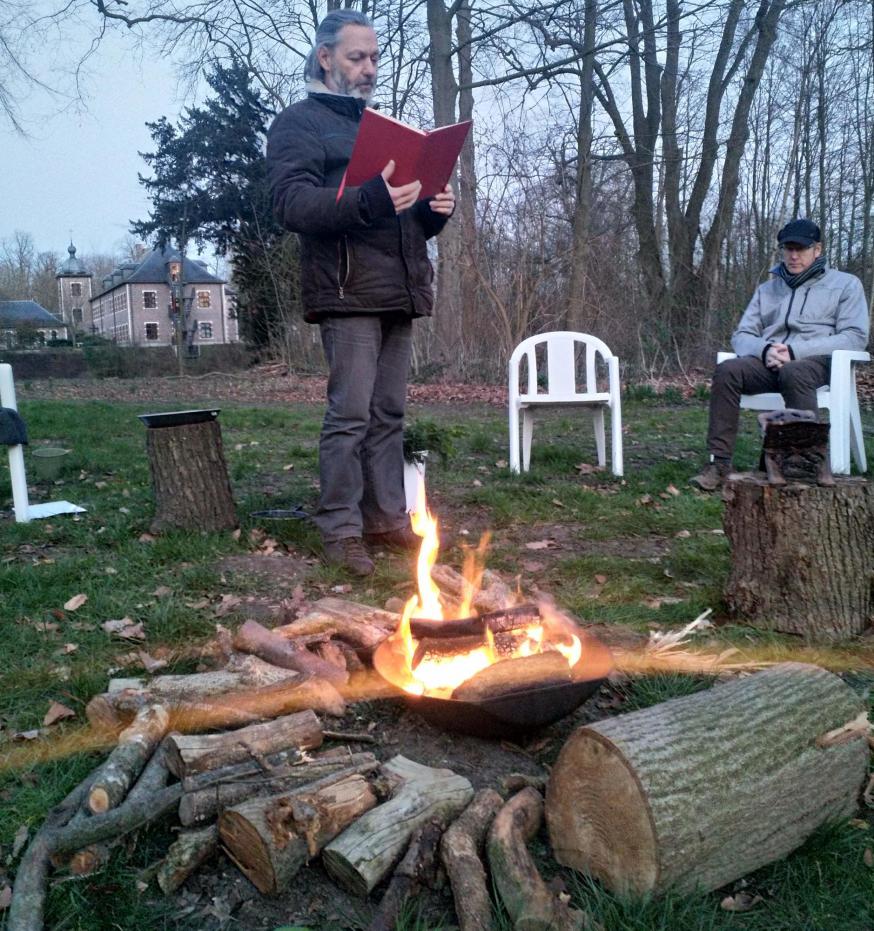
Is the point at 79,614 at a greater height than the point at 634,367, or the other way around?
the point at 634,367

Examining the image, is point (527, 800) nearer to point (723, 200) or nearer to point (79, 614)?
point (79, 614)

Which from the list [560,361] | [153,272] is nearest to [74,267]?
[153,272]

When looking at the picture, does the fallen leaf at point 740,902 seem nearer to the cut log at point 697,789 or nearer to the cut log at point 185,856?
the cut log at point 697,789

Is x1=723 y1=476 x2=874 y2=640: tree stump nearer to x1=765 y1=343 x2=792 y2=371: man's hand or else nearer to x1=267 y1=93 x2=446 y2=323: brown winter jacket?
x1=267 y1=93 x2=446 y2=323: brown winter jacket

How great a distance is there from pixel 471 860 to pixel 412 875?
12 centimetres

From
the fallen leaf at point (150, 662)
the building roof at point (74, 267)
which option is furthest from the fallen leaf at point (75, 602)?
the building roof at point (74, 267)

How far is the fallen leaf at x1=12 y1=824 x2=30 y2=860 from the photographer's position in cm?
178

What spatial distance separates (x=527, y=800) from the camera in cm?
184

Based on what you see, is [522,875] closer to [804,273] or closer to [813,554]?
[813,554]

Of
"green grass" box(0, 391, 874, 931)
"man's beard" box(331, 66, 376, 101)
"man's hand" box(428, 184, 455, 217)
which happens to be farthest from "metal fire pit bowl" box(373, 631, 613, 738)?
"man's beard" box(331, 66, 376, 101)

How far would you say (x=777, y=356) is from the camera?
195 inches

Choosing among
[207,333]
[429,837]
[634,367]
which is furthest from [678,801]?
[207,333]

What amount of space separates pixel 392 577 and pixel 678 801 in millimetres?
2038

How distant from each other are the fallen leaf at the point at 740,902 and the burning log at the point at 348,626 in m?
1.16
